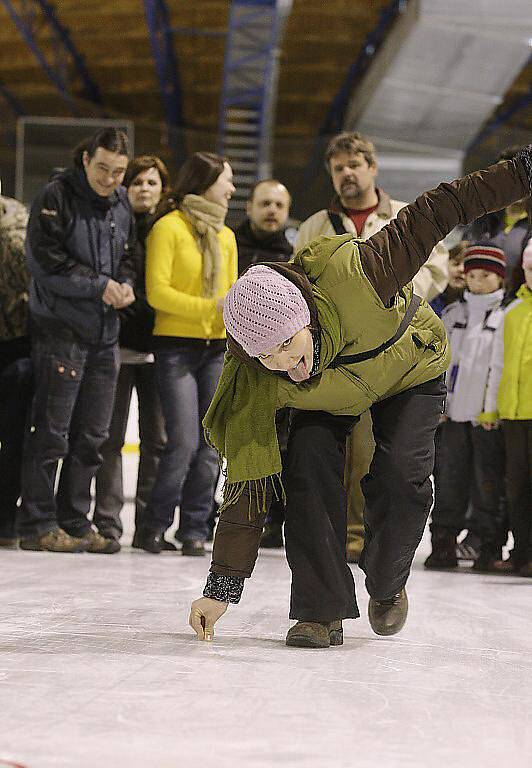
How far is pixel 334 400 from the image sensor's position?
6.84 ft

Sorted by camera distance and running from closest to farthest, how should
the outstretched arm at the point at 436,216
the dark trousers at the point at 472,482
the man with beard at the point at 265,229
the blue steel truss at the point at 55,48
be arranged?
the outstretched arm at the point at 436,216, the dark trousers at the point at 472,482, the man with beard at the point at 265,229, the blue steel truss at the point at 55,48

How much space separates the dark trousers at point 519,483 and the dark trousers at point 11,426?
5.48 feet

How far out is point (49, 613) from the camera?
7.77 ft

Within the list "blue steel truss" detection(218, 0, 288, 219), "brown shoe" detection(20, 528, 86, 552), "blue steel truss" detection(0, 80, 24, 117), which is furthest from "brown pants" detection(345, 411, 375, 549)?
"blue steel truss" detection(0, 80, 24, 117)

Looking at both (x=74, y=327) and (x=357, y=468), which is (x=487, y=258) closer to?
(x=357, y=468)

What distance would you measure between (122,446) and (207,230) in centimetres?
87

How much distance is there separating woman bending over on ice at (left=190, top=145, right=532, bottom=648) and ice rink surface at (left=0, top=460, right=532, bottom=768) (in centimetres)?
14

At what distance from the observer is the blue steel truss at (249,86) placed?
382 inches

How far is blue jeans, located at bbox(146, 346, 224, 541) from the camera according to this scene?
3.74m


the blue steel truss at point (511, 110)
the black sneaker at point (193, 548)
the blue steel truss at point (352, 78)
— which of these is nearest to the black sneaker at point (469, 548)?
the black sneaker at point (193, 548)

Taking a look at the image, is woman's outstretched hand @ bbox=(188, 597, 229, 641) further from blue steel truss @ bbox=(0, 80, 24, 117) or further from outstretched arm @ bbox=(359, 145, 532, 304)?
blue steel truss @ bbox=(0, 80, 24, 117)

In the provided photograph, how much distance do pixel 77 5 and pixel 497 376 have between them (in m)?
10.2

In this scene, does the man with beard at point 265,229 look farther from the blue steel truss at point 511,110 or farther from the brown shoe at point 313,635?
the blue steel truss at point 511,110

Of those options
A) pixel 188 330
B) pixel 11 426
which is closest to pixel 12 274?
pixel 11 426
